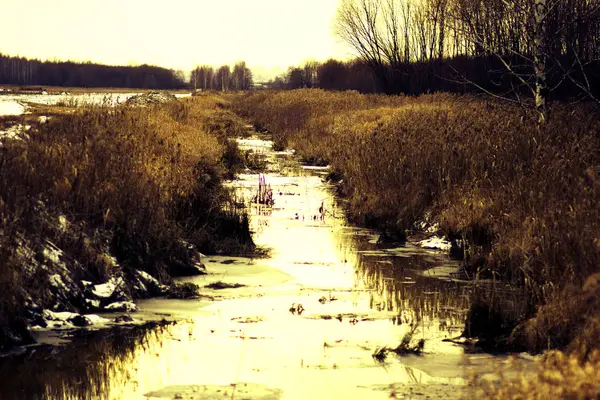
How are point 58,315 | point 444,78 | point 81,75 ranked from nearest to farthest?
point 58,315 → point 444,78 → point 81,75

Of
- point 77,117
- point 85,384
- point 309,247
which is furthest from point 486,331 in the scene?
point 77,117

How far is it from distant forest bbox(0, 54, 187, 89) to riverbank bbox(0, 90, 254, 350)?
155m

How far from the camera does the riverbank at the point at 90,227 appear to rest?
6.93 m

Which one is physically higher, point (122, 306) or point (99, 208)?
point (99, 208)

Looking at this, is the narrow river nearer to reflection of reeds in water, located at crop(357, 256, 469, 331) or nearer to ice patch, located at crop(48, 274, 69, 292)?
reflection of reeds in water, located at crop(357, 256, 469, 331)

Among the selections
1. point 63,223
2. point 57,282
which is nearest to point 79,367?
point 57,282

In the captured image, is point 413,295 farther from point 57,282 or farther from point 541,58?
point 541,58

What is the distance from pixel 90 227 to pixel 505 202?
16.7 ft

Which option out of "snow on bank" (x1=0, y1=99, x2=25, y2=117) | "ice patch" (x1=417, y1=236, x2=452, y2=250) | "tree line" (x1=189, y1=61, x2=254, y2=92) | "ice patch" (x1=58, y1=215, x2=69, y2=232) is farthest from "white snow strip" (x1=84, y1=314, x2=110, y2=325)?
"tree line" (x1=189, y1=61, x2=254, y2=92)

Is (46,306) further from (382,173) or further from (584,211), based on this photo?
(382,173)

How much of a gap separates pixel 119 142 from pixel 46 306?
443 centimetres

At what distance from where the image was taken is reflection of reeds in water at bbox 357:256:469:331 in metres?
7.47

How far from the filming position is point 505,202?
1023cm

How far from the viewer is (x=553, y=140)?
13.1 meters
